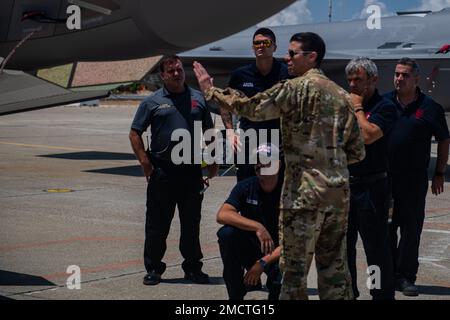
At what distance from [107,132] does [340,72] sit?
368 inches

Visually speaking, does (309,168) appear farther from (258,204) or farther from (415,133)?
(415,133)

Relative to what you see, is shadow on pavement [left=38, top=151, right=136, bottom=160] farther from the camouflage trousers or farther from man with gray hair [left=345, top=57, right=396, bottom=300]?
the camouflage trousers

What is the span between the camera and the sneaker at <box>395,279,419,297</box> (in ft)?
22.5

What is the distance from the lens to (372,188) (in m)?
6.49

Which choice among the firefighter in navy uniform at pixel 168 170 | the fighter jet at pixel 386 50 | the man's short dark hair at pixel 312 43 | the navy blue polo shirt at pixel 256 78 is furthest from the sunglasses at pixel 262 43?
the fighter jet at pixel 386 50

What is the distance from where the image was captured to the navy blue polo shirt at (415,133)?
23.6 feet

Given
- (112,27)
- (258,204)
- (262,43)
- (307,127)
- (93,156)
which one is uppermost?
(112,27)

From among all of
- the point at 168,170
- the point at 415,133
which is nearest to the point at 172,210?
the point at 168,170

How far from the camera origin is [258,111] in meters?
4.96

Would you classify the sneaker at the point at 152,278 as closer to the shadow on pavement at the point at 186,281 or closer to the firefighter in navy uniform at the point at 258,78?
the shadow on pavement at the point at 186,281

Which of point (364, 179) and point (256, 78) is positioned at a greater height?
point (256, 78)

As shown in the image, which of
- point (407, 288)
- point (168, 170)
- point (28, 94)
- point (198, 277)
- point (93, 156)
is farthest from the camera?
point (93, 156)

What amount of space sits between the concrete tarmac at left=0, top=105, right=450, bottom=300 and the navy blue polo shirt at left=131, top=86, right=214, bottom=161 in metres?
1.06

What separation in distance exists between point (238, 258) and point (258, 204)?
0.37 metres
